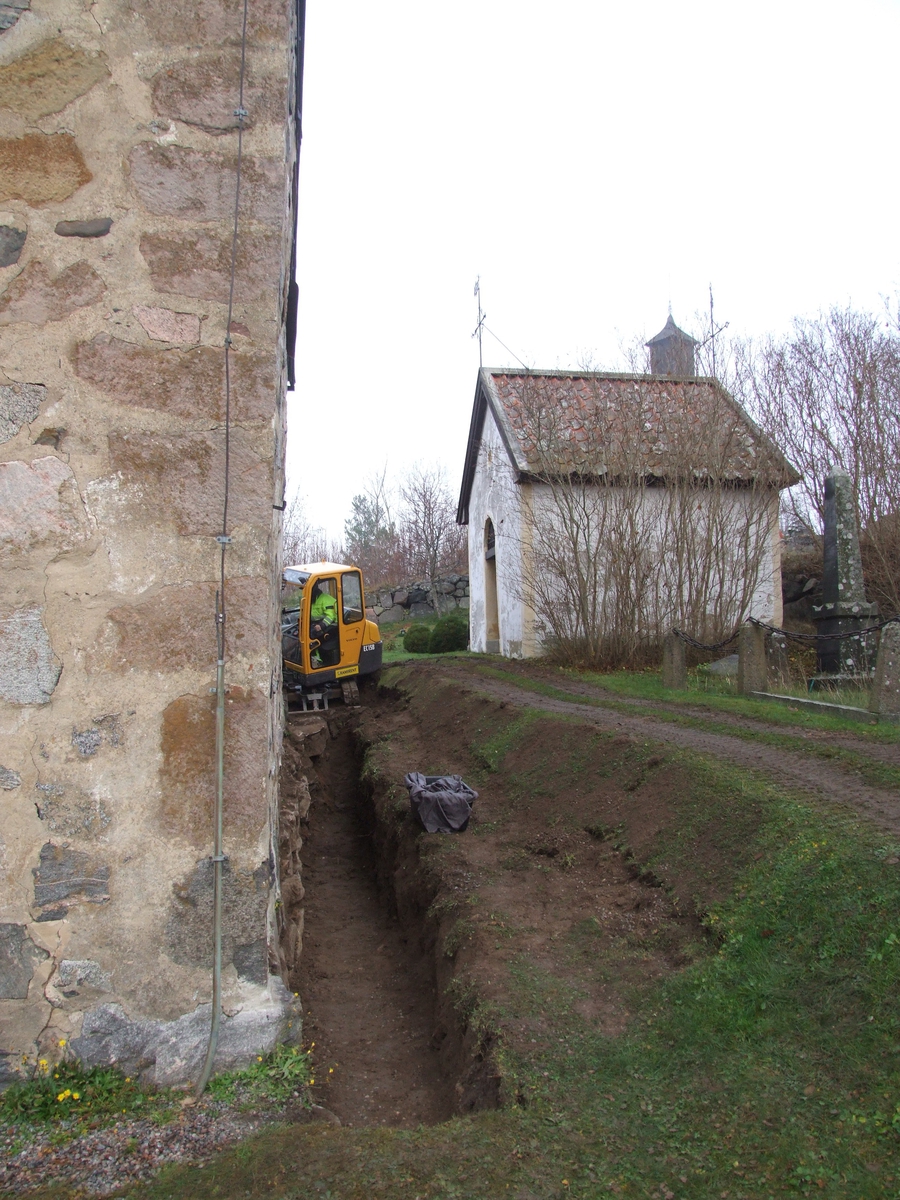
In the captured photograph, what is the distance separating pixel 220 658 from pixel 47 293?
1.46m

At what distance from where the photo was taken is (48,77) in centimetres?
307

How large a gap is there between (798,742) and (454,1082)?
153 inches

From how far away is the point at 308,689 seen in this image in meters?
13.5

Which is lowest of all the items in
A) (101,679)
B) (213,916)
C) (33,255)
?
(213,916)

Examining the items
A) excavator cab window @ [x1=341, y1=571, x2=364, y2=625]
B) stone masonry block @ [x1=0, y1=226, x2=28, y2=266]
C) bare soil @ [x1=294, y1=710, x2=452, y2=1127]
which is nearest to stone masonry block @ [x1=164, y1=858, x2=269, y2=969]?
bare soil @ [x1=294, y1=710, x2=452, y2=1127]

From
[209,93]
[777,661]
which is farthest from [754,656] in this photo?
[209,93]

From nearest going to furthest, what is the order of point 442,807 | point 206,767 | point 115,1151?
1. point 115,1151
2. point 206,767
3. point 442,807

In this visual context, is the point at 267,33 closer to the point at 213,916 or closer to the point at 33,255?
the point at 33,255

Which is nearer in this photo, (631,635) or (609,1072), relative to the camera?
(609,1072)

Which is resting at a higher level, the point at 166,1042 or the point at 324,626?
the point at 324,626

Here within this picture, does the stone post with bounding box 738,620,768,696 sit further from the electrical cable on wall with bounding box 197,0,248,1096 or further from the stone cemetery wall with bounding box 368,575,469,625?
the stone cemetery wall with bounding box 368,575,469,625

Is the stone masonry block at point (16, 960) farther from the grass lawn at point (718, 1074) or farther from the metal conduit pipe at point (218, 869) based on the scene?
the grass lawn at point (718, 1074)

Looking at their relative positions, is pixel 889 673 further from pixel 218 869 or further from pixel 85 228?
pixel 85 228

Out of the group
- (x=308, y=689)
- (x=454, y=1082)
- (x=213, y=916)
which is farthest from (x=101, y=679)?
(x=308, y=689)
